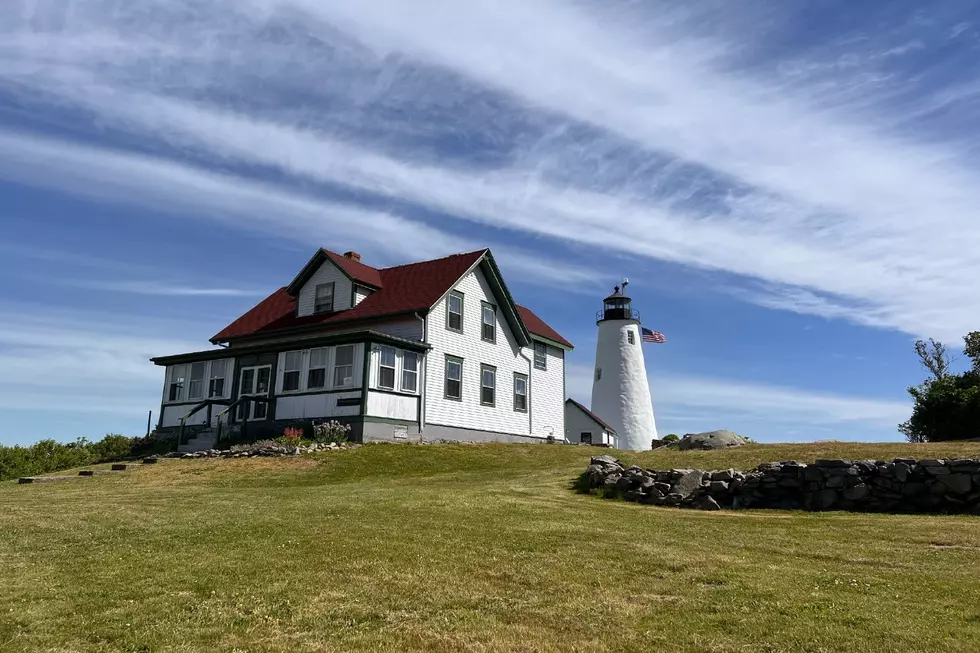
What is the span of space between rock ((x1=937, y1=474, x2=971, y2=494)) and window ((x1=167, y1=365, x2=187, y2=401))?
30.7 meters

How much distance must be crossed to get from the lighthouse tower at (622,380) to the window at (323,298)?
21.2 meters

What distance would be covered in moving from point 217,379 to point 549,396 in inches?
696

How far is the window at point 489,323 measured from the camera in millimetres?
38406

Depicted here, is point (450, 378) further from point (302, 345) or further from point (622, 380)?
point (622, 380)

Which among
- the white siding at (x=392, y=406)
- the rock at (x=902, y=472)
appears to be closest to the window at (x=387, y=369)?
the white siding at (x=392, y=406)

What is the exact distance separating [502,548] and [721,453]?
16.2 m

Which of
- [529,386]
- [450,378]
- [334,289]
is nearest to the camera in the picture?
[450,378]

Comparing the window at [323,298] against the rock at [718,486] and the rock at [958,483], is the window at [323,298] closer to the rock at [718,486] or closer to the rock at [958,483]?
the rock at [718,486]

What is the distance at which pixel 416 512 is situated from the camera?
15188 mm

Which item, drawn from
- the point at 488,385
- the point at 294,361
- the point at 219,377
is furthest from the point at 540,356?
the point at 219,377

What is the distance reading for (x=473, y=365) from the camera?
121 ft

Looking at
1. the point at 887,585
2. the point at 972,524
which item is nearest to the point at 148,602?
the point at 887,585

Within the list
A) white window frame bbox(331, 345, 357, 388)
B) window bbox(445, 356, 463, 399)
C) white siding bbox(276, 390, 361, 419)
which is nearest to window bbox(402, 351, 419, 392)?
window bbox(445, 356, 463, 399)

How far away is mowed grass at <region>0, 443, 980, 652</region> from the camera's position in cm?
784
